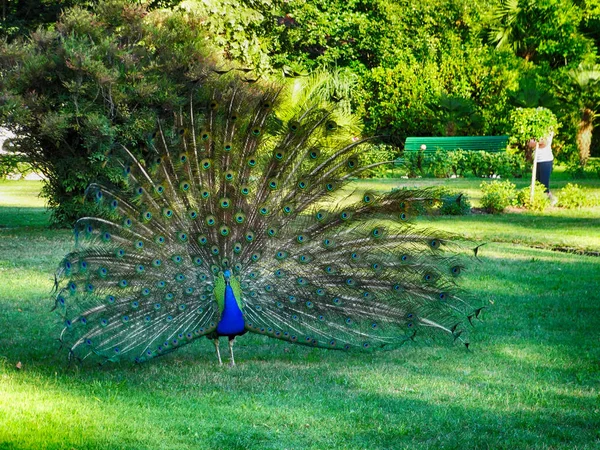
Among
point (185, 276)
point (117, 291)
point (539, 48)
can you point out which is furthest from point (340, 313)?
point (539, 48)

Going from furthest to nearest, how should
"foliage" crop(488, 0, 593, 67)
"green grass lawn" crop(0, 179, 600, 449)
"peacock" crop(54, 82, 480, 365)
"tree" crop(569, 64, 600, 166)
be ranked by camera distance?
"foliage" crop(488, 0, 593, 67) → "tree" crop(569, 64, 600, 166) → "peacock" crop(54, 82, 480, 365) → "green grass lawn" crop(0, 179, 600, 449)

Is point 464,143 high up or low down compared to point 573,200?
up

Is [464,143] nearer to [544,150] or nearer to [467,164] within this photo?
[467,164]

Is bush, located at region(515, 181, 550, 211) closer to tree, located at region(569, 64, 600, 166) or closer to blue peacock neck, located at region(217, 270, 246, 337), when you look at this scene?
tree, located at region(569, 64, 600, 166)

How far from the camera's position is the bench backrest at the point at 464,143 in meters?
27.3

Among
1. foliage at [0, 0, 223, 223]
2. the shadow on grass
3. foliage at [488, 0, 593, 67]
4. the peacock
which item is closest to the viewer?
the peacock

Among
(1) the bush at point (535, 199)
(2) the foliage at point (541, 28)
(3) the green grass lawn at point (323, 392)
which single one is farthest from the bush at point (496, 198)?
(2) the foliage at point (541, 28)

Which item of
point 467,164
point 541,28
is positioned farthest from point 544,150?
point 541,28

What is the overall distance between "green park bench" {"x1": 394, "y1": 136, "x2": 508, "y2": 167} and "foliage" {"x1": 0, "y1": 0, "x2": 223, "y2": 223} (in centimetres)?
1283

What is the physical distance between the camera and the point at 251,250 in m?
6.89

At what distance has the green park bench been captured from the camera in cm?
2730

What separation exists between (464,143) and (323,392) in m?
22.0

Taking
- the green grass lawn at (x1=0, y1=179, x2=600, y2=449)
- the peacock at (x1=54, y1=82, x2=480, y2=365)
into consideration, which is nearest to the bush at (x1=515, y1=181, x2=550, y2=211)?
the green grass lawn at (x1=0, y1=179, x2=600, y2=449)

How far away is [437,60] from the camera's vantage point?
3123 cm
